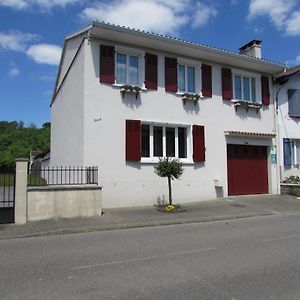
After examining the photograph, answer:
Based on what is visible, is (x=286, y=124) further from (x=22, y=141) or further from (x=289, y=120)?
(x=22, y=141)

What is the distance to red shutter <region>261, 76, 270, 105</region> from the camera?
61.6ft

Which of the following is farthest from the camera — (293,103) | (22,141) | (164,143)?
(22,141)

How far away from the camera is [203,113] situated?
55.2 feet

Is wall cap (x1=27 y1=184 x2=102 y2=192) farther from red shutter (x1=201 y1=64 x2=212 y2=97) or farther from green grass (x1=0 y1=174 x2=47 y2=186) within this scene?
red shutter (x1=201 y1=64 x2=212 y2=97)

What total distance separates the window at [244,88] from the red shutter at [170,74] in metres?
3.62

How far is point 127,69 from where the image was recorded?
1522cm

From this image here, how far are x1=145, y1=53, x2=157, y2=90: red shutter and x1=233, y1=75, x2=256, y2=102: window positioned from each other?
4.62 metres

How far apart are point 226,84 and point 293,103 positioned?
15.4 feet

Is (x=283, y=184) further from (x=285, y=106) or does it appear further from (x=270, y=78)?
(x=270, y=78)

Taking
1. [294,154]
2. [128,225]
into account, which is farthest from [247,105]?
[128,225]

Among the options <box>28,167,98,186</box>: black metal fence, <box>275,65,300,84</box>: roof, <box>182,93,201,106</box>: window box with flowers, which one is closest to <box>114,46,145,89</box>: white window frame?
<box>182,93,201,106</box>: window box with flowers

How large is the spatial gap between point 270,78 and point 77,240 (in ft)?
45.8

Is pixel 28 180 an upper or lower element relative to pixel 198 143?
lower

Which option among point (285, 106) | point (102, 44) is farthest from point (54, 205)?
point (285, 106)
